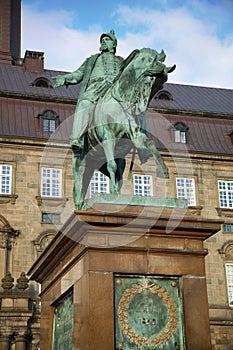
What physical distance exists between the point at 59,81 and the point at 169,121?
2322 cm

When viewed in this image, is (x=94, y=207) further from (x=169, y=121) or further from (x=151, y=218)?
(x=169, y=121)

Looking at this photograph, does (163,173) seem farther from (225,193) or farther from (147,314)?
(225,193)

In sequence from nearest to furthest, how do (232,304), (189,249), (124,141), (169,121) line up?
1. (189,249)
2. (124,141)
3. (232,304)
4. (169,121)

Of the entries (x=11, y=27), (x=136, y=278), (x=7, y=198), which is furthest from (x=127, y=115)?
(x=11, y=27)

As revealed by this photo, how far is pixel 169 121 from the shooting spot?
107 feet

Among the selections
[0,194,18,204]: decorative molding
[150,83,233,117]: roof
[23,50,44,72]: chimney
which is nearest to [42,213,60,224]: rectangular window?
[0,194,18,204]: decorative molding

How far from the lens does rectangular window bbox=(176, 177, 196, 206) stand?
3047 centimetres

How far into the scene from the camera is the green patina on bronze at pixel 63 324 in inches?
319

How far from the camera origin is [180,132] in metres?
32.2

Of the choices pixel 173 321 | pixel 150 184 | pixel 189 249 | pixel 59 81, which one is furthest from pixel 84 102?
pixel 150 184

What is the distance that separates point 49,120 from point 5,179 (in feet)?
12.3

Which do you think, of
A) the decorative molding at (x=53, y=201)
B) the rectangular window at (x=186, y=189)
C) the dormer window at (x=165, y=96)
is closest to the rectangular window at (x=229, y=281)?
the rectangular window at (x=186, y=189)

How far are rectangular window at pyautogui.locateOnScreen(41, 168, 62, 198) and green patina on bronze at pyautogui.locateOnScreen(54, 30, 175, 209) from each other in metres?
19.1

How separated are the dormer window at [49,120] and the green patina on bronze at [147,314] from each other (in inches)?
894
